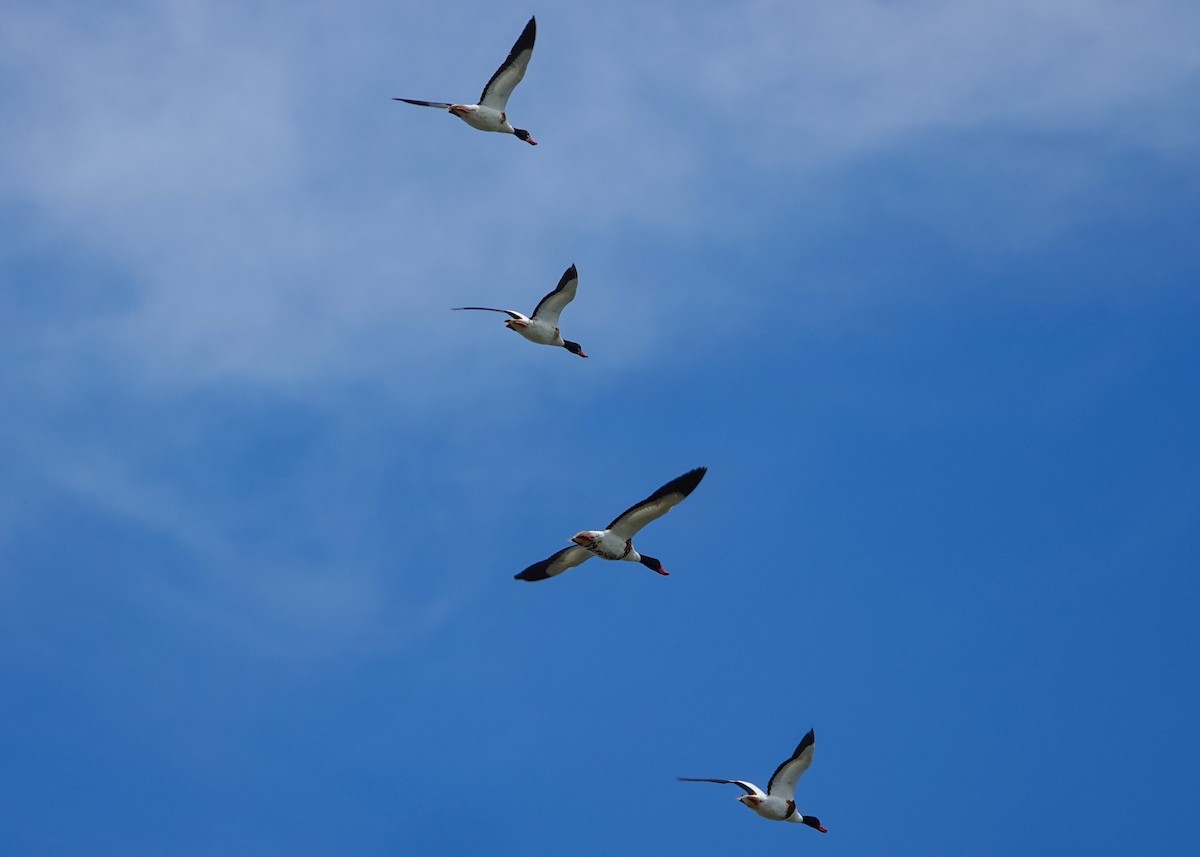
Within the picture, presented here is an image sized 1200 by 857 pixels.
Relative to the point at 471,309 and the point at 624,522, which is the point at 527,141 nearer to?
the point at 471,309

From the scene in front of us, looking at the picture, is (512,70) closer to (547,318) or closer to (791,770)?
(547,318)

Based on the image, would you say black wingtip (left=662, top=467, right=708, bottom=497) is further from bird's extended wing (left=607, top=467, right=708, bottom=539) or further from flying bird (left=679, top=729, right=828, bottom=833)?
flying bird (left=679, top=729, right=828, bottom=833)

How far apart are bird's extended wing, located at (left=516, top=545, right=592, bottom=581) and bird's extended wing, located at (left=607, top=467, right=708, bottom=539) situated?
71.9 inches

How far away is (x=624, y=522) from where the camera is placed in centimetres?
3019

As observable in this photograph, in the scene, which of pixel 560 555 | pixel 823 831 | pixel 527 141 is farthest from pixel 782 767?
pixel 527 141

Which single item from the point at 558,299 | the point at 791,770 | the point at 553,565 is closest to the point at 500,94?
the point at 558,299

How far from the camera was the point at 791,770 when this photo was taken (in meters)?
32.3

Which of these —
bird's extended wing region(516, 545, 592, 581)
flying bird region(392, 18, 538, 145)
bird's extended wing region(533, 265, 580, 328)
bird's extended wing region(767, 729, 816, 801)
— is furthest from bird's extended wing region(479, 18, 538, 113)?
bird's extended wing region(767, 729, 816, 801)

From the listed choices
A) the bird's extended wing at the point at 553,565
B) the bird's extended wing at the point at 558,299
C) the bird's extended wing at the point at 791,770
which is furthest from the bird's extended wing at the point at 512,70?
the bird's extended wing at the point at 791,770

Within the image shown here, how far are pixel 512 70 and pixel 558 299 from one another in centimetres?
605

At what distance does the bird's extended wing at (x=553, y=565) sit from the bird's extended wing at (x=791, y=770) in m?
6.39

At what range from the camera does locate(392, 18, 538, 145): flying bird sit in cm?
3603

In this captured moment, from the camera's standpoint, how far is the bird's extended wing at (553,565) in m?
32.1

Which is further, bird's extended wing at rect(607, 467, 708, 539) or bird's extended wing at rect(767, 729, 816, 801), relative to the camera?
bird's extended wing at rect(767, 729, 816, 801)
